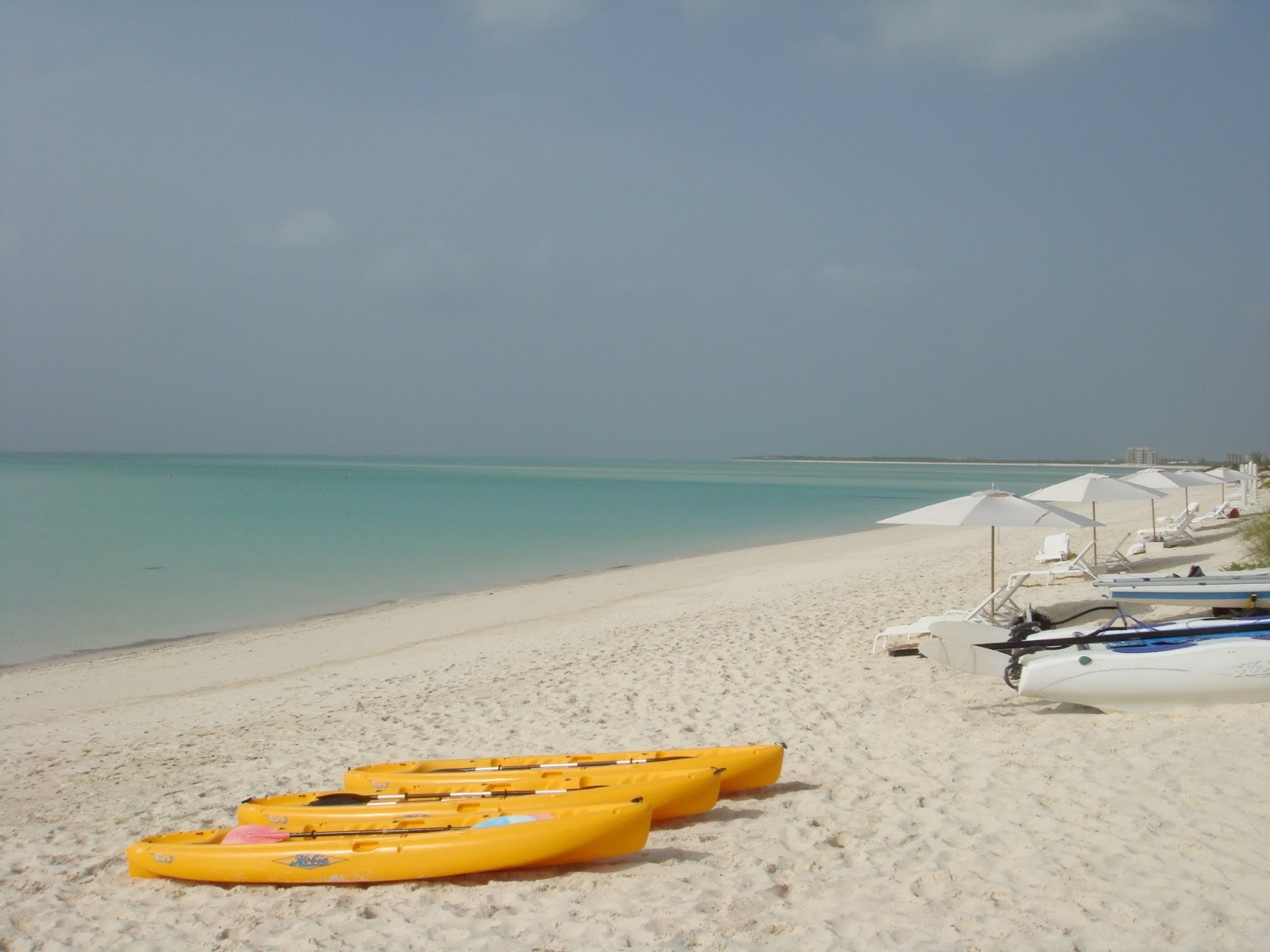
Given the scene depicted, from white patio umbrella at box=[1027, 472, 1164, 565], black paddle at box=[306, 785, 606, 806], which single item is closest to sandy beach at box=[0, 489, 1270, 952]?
black paddle at box=[306, 785, 606, 806]

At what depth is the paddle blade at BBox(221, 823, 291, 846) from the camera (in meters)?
4.66

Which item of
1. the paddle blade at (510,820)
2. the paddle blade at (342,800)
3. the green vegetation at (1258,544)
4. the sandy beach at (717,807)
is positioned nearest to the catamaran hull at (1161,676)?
the sandy beach at (717,807)

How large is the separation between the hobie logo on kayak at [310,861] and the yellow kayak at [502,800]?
1.17ft

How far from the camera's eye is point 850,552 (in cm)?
2145

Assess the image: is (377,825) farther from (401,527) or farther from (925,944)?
(401,527)

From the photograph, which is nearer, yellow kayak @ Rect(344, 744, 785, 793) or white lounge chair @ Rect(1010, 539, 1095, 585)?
yellow kayak @ Rect(344, 744, 785, 793)

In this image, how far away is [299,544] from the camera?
24969 millimetres

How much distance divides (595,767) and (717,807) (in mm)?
726

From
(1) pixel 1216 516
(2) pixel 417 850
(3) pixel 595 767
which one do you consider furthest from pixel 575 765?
(1) pixel 1216 516

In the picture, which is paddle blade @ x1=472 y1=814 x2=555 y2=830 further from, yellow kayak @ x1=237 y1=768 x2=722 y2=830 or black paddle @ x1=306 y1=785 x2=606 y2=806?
black paddle @ x1=306 y1=785 x2=606 y2=806

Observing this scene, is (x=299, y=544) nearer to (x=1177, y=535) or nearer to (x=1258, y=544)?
(x=1177, y=535)

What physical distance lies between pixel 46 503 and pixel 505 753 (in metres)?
41.9

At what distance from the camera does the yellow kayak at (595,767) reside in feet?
17.6

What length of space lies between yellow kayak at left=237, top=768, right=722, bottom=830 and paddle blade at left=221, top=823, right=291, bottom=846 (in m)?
0.15
